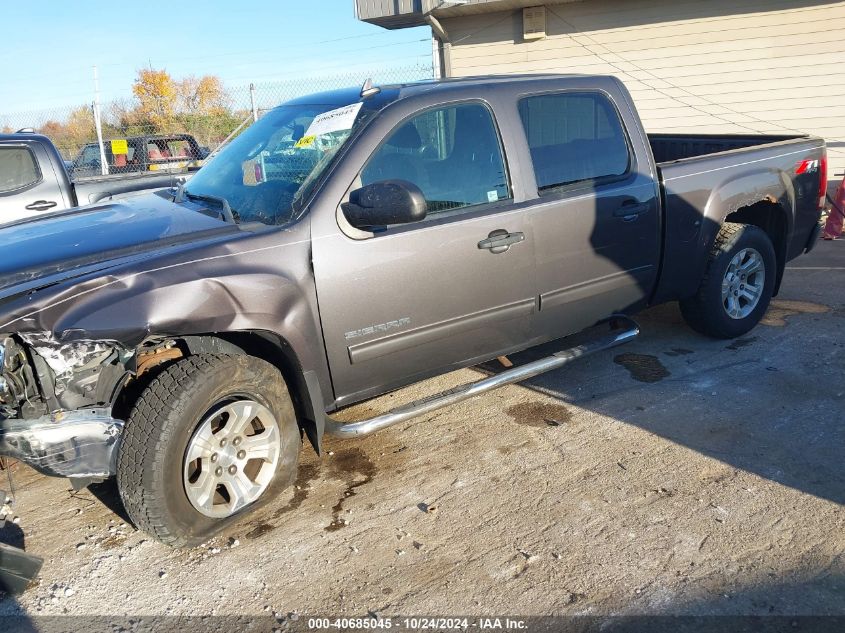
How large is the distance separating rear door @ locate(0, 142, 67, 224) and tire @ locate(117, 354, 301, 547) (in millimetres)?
4066

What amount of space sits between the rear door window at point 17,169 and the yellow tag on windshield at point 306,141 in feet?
12.4

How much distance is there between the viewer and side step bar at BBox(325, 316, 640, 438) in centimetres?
338

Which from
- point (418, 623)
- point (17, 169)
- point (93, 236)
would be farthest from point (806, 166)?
point (17, 169)

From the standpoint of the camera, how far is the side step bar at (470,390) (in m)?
3.38

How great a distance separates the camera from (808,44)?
10.7 m

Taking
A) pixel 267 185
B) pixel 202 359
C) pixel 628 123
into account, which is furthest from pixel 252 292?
pixel 628 123

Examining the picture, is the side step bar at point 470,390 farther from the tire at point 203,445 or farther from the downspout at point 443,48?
the downspout at point 443,48

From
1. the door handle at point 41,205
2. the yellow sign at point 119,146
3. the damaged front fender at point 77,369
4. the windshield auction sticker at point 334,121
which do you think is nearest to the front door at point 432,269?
the windshield auction sticker at point 334,121

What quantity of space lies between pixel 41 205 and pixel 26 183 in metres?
0.24

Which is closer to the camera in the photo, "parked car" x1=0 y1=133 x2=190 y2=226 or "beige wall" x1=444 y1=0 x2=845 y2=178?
"parked car" x1=0 y1=133 x2=190 y2=226

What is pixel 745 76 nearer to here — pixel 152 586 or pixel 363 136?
pixel 363 136

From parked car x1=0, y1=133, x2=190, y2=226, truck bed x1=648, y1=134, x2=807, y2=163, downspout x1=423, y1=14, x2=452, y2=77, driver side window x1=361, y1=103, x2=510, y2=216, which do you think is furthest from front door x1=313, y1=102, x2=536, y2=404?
downspout x1=423, y1=14, x2=452, y2=77

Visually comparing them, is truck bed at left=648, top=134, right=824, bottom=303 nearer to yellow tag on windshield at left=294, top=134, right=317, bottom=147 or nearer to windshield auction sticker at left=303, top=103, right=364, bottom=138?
windshield auction sticker at left=303, top=103, right=364, bottom=138

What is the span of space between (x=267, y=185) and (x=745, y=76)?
9.85 metres
